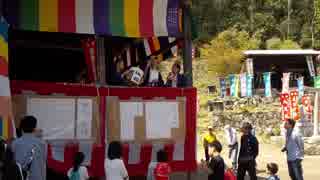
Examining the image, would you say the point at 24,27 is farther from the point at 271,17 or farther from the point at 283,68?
the point at 271,17

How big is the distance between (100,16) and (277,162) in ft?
41.6

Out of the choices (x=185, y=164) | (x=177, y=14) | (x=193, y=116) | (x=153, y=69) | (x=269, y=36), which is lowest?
(x=185, y=164)

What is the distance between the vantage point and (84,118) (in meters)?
10.3

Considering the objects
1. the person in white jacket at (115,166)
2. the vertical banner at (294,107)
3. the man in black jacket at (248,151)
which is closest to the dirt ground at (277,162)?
the man in black jacket at (248,151)

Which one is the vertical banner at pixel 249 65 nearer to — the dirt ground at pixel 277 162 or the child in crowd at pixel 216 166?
the dirt ground at pixel 277 162

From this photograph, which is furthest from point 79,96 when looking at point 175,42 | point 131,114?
point 175,42

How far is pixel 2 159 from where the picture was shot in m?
6.55

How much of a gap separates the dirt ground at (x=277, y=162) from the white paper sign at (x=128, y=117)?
1.90 meters

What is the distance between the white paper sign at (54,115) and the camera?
32.0 ft

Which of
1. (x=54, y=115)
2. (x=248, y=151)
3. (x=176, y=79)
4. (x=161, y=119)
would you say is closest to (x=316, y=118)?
(x=248, y=151)

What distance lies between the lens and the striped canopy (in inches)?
398

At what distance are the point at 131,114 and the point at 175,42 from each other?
2577mm

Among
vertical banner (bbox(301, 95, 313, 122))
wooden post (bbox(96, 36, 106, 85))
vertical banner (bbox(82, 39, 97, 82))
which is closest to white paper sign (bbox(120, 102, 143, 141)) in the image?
wooden post (bbox(96, 36, 106, 85))

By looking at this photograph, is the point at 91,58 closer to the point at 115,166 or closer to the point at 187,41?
the point at 187,41
